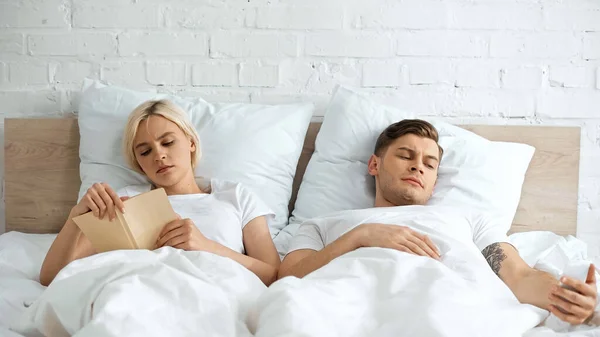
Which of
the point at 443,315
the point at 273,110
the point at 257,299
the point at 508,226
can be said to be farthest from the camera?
the point at 273,110

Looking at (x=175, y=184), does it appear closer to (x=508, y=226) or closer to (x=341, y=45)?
(x=341, y=45)

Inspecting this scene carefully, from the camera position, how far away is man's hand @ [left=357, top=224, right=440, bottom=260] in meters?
1.36

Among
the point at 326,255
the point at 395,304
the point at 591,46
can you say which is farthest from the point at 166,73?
the point at 591,46

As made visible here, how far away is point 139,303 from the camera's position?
103 cm

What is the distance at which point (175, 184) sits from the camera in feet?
5.60

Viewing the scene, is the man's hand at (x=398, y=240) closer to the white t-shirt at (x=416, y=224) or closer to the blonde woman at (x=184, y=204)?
the white t-shirt at (x=416, y=224)

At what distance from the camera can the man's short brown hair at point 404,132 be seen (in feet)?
5.62

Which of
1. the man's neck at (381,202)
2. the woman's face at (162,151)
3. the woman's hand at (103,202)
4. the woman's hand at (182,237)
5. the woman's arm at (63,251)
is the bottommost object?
the woman's arm at (63,251)

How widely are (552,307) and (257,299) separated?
1.91ft

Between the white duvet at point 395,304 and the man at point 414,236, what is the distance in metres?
0.07

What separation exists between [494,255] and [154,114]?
38.7 inches

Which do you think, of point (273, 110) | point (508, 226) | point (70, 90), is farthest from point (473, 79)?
point (70, 90)

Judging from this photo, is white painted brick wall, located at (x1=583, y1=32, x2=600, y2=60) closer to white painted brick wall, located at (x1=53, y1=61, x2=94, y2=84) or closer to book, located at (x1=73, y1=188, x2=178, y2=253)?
book, located at (x1=73, y1=188, x2=178, y2=253)

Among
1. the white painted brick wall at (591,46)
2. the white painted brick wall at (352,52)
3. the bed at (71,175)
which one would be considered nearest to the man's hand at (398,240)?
the bed at (71,175)
